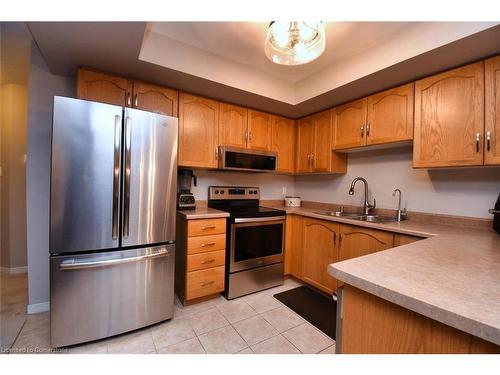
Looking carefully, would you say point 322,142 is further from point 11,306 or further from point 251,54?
point 11,306

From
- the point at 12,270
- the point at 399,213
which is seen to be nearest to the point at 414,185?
the point at 399,213

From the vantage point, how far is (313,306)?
2.05 meters

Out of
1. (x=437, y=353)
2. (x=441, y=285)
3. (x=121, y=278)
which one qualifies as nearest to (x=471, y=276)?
(x=441, y=285)

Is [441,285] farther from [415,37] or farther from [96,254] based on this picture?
[96,254]

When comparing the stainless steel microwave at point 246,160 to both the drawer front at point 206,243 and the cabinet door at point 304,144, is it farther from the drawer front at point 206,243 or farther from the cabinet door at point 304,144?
the drawer front at point 206,243

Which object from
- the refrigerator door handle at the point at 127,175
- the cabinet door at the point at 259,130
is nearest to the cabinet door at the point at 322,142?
the cabinet door at the point at 259,130

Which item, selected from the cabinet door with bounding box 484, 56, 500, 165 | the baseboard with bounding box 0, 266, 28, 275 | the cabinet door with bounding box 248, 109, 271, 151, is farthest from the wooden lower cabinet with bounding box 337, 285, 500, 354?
the baseboard with bounding box 0, 266, 28, 275

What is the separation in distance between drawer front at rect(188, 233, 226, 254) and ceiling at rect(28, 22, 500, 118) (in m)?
1.41

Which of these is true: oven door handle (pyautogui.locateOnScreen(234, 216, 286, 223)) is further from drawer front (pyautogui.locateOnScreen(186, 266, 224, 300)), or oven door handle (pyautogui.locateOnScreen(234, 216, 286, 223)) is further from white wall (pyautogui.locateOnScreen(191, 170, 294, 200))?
white wall (pyautogui.locateOnScreen(191, 170, 294, 200))

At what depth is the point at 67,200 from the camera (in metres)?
1.38

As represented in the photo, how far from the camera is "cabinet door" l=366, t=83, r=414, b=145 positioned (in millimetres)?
1818

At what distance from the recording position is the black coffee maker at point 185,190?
222 centimetres

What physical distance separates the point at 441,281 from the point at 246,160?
6.44 ft

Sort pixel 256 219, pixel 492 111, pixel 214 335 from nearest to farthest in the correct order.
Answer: pixel 492 111, pixel 214 335, pixel 256 219
